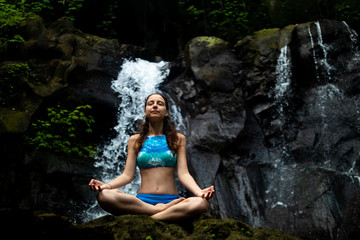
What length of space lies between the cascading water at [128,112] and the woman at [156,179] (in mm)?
3351

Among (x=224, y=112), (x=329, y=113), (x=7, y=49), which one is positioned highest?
(x=7, y=49)

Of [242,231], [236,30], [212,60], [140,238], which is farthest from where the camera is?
[236,30]

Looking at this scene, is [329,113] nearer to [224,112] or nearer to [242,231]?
[224,112]

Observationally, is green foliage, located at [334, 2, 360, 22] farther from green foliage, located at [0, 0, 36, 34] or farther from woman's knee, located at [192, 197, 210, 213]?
green foliage, located at [0, 0, 36, 34]

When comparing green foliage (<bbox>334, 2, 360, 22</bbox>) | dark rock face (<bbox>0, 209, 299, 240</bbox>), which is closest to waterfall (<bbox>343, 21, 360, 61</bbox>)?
green foliage (<bbox>334, 2, 360, 22</bbox>)

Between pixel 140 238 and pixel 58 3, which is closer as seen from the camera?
pixel 140 238

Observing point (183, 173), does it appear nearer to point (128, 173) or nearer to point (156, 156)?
point (156, 156)

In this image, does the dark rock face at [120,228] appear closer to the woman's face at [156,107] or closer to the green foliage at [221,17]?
the woman's face at [156,107]

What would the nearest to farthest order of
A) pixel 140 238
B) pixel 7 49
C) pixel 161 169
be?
pixel 140 238 < pixel 161 169 < pixel 7 49

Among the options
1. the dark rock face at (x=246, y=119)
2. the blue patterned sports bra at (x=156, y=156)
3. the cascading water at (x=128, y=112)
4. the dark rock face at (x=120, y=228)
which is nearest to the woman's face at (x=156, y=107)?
the blue patterned sports bra at (x=156, y=156)

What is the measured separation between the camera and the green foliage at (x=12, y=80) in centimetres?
674

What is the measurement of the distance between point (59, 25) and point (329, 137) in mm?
7487

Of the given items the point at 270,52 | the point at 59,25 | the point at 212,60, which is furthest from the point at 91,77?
the point at 270,52

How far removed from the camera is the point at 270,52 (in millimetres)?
8102
